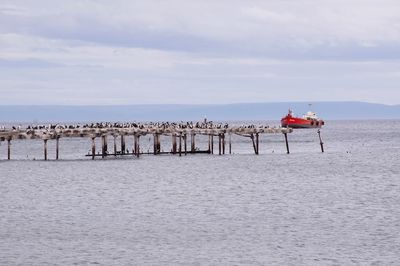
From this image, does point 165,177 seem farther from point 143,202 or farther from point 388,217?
point 388,217

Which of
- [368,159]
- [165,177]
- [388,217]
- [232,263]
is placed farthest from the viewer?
[368,159]

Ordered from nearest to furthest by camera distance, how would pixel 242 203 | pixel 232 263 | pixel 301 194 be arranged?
pixel 232 263, pixel 242 203, pixel 301 194

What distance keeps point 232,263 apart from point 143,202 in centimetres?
2514

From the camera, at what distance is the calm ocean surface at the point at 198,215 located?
4400 cm

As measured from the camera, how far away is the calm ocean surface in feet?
144

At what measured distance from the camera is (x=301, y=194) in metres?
72.6

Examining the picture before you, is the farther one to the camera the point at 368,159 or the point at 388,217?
the point at 368,159

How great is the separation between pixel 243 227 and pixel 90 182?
106 feet

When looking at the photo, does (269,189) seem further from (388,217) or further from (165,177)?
(388,217)

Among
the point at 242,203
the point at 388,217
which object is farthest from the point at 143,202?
the point at 388,217

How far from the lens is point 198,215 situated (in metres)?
58.3

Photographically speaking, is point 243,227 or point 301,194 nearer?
point 243,227

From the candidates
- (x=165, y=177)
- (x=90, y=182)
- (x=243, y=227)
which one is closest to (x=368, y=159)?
(x=165, y=177)

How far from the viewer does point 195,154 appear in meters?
126
